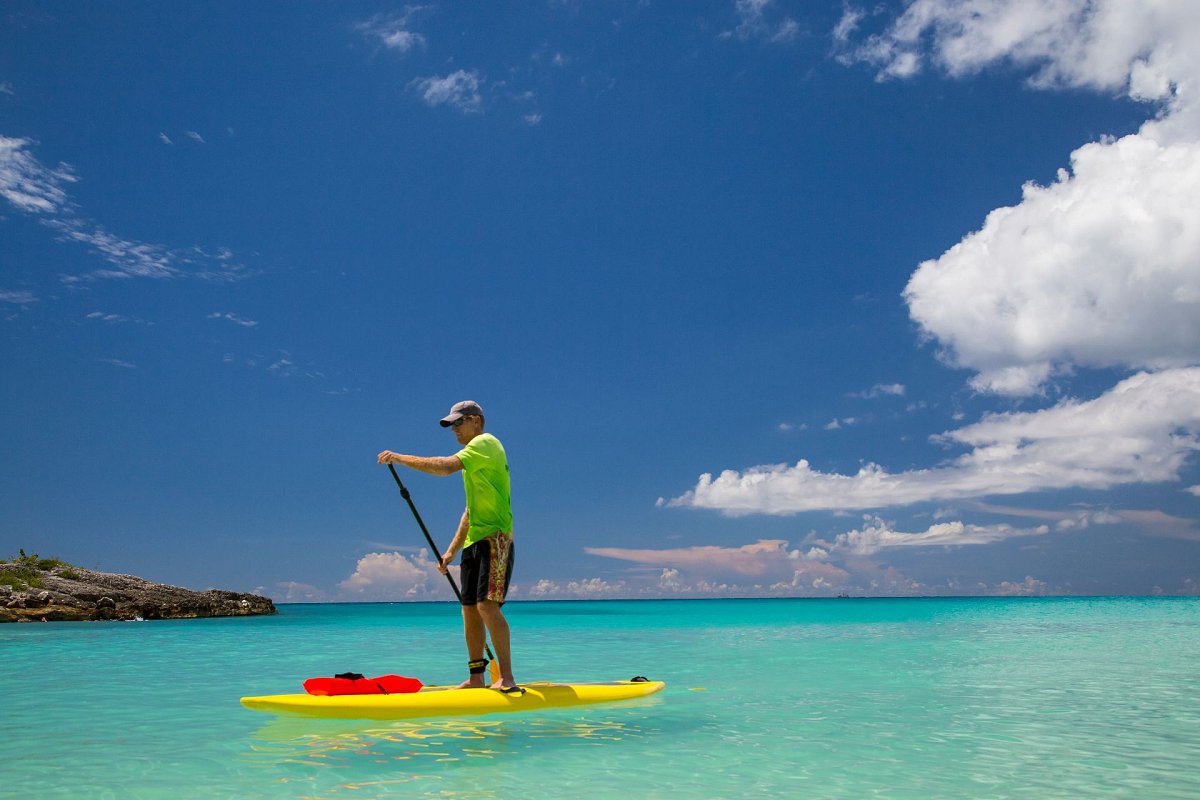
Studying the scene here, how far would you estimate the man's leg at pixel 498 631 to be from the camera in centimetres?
747

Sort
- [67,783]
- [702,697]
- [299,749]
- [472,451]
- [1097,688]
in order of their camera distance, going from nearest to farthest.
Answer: [67,783], [299,749], [472,451], [702,697], [1097,688]

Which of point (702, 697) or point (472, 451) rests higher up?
point (472, 451)

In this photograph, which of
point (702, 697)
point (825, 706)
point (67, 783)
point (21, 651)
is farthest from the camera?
point (21, 651)

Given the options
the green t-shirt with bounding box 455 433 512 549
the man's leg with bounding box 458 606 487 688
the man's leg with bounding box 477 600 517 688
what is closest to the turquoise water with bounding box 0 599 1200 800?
the man's leg with bounding box 477 600 517 688

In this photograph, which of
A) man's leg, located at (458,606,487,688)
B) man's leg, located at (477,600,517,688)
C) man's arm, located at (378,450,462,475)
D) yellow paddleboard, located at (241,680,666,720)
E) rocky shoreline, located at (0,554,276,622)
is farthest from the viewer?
rocky shoreline, located at (0,554,276,622)

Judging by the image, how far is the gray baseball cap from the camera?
7.71 meters

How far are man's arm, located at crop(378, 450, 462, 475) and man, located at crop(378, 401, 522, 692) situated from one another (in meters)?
0.02

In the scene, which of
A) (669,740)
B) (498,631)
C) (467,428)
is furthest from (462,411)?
(669,740)

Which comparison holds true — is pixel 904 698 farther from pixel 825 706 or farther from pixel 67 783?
pixel 67 783

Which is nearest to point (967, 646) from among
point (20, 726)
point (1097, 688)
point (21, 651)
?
point (1097, 688)

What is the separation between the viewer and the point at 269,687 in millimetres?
11312

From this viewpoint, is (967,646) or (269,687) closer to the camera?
(269,687)

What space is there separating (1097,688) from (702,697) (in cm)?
542

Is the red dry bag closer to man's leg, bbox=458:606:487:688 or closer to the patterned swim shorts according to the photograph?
man's leg, bbox=458:606:487:688
